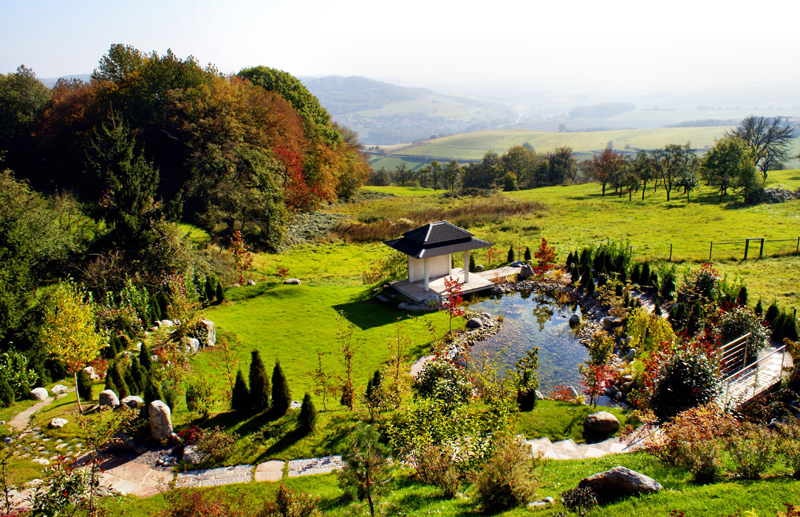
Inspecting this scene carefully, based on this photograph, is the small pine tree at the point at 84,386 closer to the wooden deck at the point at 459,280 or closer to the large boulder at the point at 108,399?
the large boulder at the point at 108,399

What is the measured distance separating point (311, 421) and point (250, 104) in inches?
1225

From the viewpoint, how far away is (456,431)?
27.6 ft

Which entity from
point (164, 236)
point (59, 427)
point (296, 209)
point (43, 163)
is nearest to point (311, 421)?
point (59, 427)

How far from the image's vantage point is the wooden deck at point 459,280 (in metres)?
19.9

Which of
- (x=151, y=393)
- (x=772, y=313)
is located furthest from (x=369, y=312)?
(x=772, y=313)

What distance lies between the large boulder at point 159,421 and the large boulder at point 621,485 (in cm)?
824

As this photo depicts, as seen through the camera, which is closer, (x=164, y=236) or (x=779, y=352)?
(x=779, y=352)

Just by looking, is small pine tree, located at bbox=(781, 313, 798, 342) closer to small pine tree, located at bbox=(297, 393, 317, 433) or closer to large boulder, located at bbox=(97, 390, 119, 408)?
small pine tree, located at bbox=(297, 393, 317, 433)

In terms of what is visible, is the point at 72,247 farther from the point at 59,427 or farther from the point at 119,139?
the point at 59,427

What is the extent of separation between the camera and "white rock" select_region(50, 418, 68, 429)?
9.77 meters

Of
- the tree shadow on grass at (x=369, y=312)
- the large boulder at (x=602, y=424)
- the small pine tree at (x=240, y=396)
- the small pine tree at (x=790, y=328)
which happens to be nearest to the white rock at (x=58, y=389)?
the small pine tree at (x=240, y=396)

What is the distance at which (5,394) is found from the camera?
34.3 feet

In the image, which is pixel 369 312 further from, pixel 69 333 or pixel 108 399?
pixel 69 333

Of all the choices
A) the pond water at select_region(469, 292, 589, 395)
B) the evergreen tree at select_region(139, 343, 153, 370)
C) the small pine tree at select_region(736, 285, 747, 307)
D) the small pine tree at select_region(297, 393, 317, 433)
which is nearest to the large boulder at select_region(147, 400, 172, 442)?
the small pine tree at select_region(297, 393, 317, 433)
